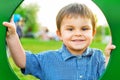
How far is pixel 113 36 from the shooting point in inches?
66.7

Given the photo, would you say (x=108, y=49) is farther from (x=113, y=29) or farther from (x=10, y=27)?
(x=10, y=27)

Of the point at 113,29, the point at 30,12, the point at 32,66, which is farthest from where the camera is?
the point at 30,12

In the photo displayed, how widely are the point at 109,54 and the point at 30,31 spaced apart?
3.30 meters

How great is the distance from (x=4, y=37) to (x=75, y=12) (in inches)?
12.9

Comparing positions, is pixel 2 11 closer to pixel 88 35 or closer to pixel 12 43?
pixel 12 43

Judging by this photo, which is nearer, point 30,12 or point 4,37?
point 4,37

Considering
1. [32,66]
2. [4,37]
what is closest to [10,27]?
[4,37]

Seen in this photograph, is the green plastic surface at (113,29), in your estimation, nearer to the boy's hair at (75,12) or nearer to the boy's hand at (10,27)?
the boy's hair at (75,12)

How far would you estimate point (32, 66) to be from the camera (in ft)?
5.89

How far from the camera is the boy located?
172 cm

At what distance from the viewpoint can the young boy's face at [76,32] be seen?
170cm

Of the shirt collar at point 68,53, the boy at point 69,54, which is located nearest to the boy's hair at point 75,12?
the boy at point 69,54

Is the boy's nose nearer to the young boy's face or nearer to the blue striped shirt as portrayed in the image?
the young boy's face

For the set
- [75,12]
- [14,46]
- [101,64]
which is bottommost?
[101,64]
